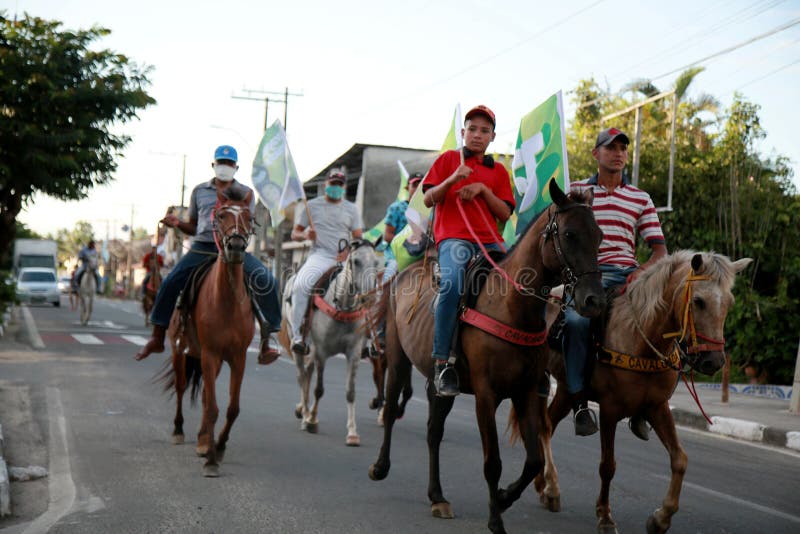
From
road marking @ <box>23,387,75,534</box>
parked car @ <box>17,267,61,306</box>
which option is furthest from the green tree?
parked car @ <box>17,267,61,306</box>

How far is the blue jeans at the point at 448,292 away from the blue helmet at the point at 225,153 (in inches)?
126

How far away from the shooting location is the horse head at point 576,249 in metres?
4.98

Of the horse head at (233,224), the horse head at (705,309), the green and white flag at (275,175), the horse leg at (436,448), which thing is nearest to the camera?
the horse head at (705,309)

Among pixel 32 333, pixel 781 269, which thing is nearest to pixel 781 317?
pixel 781 269

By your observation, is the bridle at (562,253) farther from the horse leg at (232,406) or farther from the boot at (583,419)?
the horse leg at (232,406)

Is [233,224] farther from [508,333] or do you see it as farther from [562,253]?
[562,253]

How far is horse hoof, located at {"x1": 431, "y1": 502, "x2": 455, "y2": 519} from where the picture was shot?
19.5 feet

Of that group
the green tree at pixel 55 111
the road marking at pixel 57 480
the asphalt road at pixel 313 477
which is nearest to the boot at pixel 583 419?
the asphalt road at pixel 313 477

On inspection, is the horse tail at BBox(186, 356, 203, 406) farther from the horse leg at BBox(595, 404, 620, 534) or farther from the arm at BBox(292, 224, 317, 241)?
the horse leg at BBox(595, 404, 620, 534)

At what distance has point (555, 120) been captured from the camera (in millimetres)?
10297

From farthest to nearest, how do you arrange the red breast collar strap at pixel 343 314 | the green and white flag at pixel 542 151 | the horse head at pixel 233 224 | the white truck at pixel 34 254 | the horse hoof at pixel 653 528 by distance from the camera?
1. the white truck at pixel 34 254
2. the red breast collar strap at pixel 343 314
3. the green and white flag at pixel 542 151
4. the horse head at pixel 233 224
5. the horse hoof at pixel 653 528

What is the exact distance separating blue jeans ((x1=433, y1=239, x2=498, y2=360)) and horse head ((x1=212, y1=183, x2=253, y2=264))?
2030mm

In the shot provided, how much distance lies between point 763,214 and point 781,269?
1454 mm

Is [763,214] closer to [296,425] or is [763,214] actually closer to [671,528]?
[296,425]
